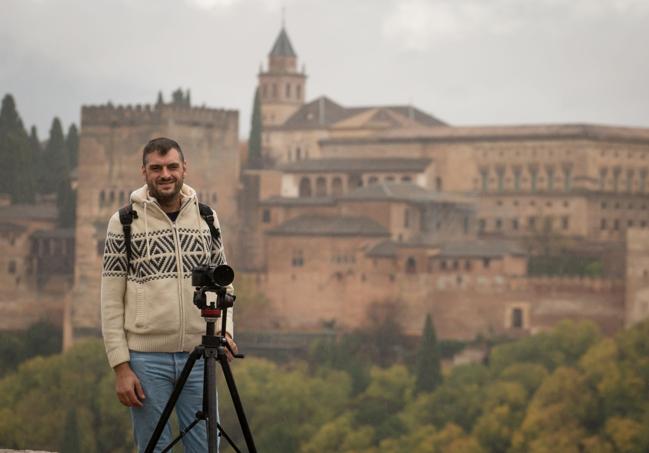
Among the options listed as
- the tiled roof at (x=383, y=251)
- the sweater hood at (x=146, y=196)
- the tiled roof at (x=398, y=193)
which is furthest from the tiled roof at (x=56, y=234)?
the sweater hood at (x=146, y=196)

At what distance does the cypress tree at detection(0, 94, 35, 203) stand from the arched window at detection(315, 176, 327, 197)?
335 inches

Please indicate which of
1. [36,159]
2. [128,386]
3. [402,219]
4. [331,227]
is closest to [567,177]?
[402,219]

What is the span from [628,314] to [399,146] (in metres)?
12.2

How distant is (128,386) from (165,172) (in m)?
0.73

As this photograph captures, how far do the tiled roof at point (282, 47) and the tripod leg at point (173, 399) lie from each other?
66.9 m

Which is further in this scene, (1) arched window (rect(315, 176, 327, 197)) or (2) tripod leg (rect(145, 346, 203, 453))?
(1) arched window (rect(315, 176, 327, 197))

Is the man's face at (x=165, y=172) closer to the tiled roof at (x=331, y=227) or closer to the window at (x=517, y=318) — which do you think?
the window at (x=517, y=318)

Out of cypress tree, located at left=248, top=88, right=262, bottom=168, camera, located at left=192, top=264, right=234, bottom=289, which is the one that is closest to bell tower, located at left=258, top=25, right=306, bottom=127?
cypress tree, located at left=248, top=88, right=262, bottom=168

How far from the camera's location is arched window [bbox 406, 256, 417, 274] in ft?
164

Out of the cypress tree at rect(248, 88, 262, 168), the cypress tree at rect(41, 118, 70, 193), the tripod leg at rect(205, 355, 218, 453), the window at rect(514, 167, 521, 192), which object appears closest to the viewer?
the tripod leg at rect(205, 355, 218, 453)

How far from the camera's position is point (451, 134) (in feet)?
195

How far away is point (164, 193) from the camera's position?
6.37m

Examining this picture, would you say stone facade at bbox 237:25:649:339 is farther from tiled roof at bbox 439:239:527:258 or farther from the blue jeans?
the blue jeans

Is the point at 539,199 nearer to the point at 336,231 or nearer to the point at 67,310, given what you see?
the point at 336,231
